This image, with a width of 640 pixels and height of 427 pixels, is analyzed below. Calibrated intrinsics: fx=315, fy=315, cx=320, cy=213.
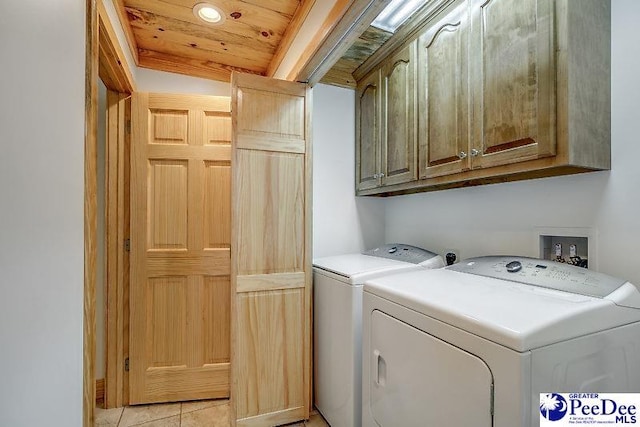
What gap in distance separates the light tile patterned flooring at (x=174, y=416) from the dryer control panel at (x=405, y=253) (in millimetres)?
1063

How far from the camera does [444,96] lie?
1.61m

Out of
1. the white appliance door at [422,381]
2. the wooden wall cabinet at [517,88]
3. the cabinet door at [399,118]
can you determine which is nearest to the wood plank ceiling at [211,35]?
the cabinet door at [399,118]

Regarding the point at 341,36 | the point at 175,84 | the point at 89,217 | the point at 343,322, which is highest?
the point at 175,84

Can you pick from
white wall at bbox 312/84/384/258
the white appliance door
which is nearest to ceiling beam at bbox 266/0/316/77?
white wall at bbox 312/84/384/258

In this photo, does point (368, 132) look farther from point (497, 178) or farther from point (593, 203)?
point (593, 203)

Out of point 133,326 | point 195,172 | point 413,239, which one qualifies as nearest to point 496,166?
point 413,239

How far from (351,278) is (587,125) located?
3.71ft

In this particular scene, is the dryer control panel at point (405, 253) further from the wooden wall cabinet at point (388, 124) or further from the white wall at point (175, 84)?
the white wall at point (175, 84)

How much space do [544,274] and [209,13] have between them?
203 centimetres

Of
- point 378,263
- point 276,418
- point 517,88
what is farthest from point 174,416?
point 517,88

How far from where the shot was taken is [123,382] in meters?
2.03

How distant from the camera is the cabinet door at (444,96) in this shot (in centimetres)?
150

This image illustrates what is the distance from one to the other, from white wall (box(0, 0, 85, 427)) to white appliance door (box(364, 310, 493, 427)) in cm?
108

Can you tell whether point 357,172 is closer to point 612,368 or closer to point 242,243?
point 242,243
